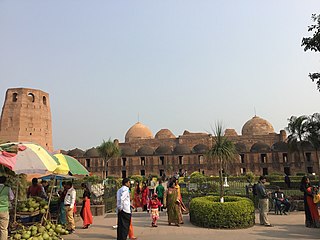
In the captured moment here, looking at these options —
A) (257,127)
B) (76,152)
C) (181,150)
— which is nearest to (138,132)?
(76,152)

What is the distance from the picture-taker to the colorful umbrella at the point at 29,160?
17.6ft

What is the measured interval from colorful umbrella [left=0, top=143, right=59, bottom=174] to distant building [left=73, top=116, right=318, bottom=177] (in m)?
26.9

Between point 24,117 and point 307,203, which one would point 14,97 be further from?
point 307,203

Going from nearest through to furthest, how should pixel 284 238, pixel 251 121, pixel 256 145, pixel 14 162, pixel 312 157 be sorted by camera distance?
pixel 14 162 < pixel 284 238 < pixel 312 157 < pixel 256 145 < pixel 251 121

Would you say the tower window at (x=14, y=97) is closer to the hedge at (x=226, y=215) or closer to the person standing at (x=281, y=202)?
the hedge at (x=226, y=215)

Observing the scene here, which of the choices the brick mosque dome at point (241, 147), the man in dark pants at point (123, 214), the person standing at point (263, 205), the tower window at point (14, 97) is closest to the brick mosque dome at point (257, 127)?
the brick mosque dome at point (241, 147)

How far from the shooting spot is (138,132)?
171 ft

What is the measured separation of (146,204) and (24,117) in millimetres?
22262

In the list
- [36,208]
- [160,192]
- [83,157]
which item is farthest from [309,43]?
[83,157]

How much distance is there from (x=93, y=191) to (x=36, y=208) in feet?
18.2

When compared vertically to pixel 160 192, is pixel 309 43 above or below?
above

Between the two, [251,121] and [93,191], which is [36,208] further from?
[251,121]

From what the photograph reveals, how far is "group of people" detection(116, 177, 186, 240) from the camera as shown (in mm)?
5758

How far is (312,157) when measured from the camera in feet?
112
